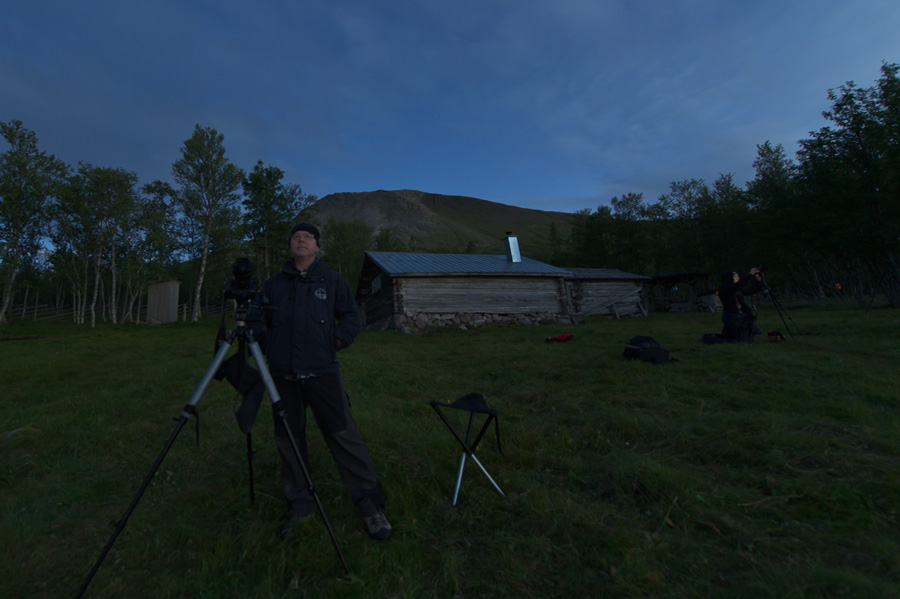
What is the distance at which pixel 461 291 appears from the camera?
20453 mm

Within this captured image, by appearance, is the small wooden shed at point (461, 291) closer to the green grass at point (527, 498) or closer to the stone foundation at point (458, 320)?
the stone foundation at point (458, 320)

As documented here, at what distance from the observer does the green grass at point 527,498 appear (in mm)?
2213

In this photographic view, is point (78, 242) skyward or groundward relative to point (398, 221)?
groundward

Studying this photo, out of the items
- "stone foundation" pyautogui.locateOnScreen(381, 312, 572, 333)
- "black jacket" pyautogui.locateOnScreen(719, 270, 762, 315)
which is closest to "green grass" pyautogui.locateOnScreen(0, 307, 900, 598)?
"black jacket" pyautogui.locateOnScreen(719, 270, 762, 315)

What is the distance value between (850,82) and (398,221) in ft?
469

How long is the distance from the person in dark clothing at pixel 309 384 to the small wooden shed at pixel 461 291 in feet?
51.1

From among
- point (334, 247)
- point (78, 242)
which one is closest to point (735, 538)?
point (78, 242)

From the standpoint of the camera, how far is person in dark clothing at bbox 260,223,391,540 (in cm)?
283

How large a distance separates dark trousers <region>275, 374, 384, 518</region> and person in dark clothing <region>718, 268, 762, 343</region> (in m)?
9.18

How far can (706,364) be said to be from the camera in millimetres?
6887

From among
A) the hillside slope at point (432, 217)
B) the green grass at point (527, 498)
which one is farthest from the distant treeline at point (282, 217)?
the hillside slope at point (432, 217)

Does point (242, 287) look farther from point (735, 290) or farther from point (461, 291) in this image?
point (461, 291)

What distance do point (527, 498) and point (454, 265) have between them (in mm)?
19075

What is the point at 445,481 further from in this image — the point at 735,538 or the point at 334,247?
the point at 334,247
